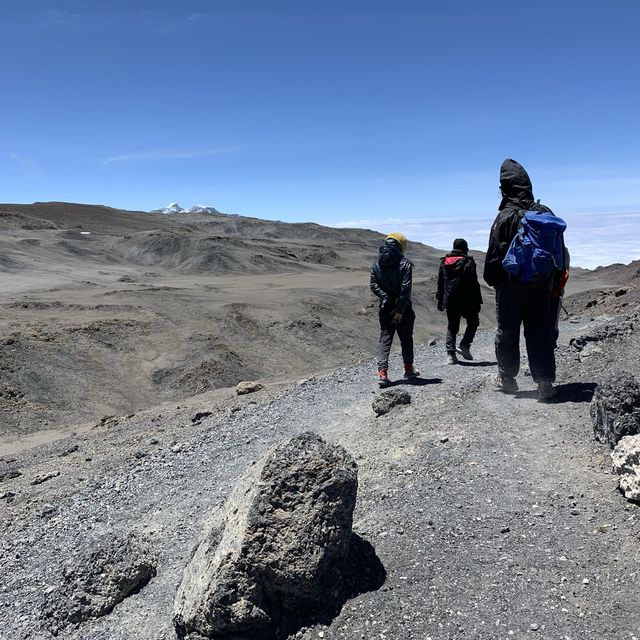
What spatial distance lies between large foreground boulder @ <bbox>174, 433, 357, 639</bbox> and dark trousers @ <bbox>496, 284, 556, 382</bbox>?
8.92 ft

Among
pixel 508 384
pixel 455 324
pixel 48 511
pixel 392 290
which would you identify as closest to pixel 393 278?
pixel 392 290

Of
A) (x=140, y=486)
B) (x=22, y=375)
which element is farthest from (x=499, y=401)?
(x=22, y=375)

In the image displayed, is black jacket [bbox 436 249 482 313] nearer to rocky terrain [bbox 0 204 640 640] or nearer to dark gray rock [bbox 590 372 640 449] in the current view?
rocky terrain [bbox 0 204 640 640]

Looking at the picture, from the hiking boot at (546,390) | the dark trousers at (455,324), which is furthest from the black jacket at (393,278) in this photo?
the hiking boot at (546,390)

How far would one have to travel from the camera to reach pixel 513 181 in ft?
19.3

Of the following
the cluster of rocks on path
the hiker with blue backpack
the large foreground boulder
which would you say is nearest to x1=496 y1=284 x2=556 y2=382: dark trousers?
the hiker with blue backpack

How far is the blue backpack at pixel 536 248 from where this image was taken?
5.40 m

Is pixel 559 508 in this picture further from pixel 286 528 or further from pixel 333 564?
pixel 286 528

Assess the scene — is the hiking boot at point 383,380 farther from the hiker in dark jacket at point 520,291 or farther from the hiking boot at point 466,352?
the hiker in dark jacket at point 520,291

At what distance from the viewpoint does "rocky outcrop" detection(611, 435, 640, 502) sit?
3.88m

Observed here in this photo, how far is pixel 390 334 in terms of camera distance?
8.17m

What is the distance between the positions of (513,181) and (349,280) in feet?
101

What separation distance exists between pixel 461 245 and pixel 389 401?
3463mm

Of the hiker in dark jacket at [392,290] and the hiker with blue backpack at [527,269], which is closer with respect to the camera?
the hiker with blue backpack at [527,269]
